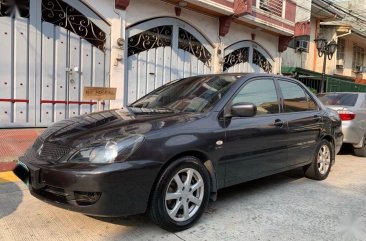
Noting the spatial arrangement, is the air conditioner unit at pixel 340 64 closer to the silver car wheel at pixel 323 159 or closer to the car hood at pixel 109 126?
the silver car wheel at pixel 323 159

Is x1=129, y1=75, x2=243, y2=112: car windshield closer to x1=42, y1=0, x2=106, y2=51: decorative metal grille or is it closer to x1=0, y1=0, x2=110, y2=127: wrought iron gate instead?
x1=0, y1=0, x2=110, y2=127: wrought iron gate

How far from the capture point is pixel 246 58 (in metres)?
15.2

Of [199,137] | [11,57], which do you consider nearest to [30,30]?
[11,57]

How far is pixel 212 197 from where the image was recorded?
398cm

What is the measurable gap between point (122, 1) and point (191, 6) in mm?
2886

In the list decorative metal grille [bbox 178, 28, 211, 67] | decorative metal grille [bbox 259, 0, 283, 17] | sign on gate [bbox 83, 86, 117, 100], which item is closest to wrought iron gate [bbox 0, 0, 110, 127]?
sign on gate [bbox 83, 86, 117, 100]

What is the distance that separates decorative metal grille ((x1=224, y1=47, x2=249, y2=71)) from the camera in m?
14.1

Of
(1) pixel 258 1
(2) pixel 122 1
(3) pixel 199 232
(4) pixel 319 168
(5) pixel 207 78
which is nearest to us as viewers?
(3) pixel 199 232

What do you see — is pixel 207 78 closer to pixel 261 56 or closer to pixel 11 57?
pixel 11 57

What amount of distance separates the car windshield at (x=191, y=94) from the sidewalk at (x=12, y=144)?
263 cm

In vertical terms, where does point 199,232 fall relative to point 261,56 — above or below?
below

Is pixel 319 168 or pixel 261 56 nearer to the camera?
pixel 319 168

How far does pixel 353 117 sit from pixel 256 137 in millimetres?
4501

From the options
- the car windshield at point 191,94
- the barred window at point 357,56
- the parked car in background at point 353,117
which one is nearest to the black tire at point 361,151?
the parked car in background at point 353,117
